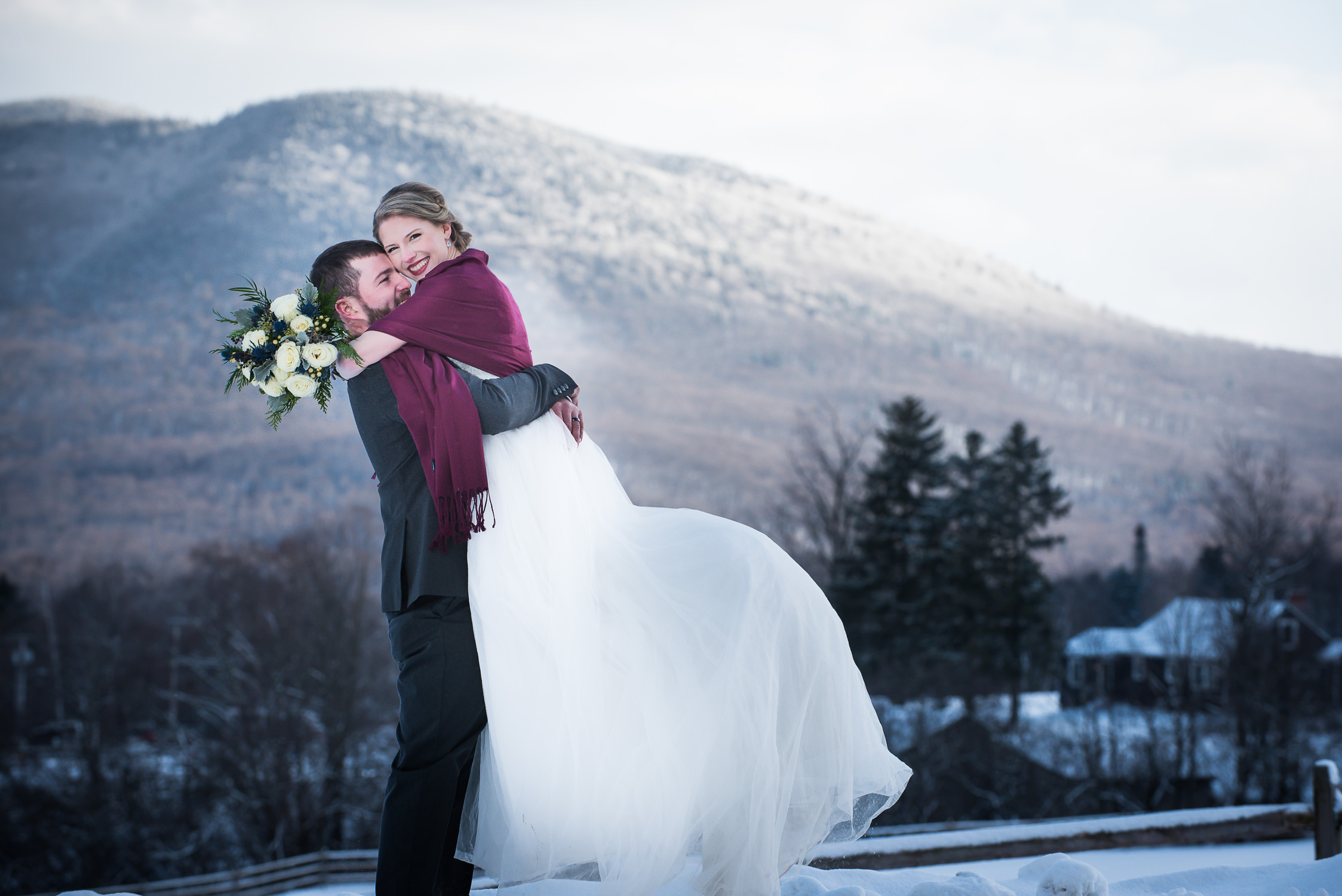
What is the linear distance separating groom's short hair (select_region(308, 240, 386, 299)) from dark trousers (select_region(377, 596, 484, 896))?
831 millimetres

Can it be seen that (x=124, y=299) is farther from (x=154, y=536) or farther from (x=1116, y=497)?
(x=1116, y=497)

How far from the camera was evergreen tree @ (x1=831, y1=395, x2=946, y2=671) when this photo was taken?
28.0 m

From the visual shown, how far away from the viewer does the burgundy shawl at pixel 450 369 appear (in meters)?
2.27

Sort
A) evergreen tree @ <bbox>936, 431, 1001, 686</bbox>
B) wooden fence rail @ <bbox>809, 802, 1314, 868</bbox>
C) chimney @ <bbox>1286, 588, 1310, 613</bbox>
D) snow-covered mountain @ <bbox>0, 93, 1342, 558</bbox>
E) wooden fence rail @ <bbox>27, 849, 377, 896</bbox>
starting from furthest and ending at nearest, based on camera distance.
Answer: snow-covered mountain @ <bbox>0, 93, 1342, 558</bbox>
chimney @ <bbox>1286, 588, 1310, 613</bbox>
evergreen tree @ <bbox>936, 431, 1001, 686</bbox>
wooden fence rail @ <bbox>27, 849, 377, 896</bbox>
wooden fence rail @ <bbox>809, 802, 1314, 868</bbox>

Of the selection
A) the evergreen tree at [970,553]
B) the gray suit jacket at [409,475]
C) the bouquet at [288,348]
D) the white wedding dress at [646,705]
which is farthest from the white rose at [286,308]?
the evergreen tree at [970,553]

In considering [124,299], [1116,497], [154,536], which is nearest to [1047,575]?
[1116,497]

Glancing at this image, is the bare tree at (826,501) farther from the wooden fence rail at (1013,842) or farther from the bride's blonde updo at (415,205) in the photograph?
the bride's blonde updo at (415,205)

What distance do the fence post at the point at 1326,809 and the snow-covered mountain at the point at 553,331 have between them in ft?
107

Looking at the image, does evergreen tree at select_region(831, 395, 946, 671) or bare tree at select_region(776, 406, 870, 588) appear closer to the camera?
evergreen tree at select_region(831, 395, 946, 671)

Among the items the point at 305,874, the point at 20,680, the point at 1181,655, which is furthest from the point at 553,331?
the point at 305,874

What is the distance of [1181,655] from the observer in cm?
2753

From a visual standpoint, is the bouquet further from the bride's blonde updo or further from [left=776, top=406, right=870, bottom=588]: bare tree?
[left=776, top=406, right=870, bottom=588]: bare tree

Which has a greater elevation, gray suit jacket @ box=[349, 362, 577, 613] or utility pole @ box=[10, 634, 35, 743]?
gray suit jacket @ box=[349, 362, 577, 613]

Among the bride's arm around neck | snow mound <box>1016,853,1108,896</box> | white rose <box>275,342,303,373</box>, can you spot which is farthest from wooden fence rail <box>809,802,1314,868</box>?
white rose <box>275,342,303,373</box>
